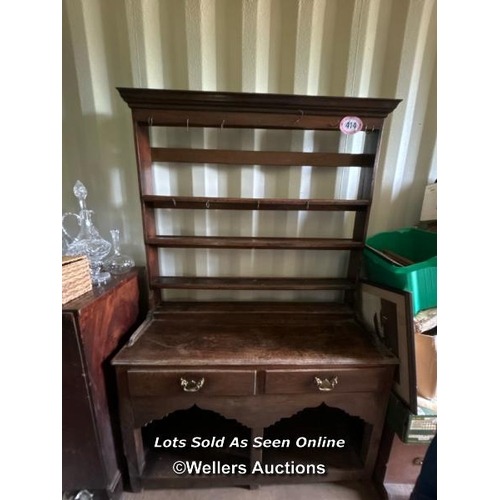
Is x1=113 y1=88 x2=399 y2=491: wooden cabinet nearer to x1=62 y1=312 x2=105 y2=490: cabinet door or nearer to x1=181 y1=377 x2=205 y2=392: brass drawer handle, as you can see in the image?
x1=181 y1=377 x2=205 y2=392: brass drawer handle

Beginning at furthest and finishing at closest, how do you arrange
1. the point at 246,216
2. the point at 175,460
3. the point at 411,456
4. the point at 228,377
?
the point at 246,216 → the point at 175,460 → the point at 411,456 → the point at 228,377

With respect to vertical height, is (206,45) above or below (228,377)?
above

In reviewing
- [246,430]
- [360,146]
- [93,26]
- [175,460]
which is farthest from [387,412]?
[93,26]

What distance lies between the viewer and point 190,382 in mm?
886

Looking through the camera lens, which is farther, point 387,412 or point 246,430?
point 246,430

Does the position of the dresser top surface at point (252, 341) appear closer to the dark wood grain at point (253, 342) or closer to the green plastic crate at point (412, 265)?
the dark wood grain at point (253, 342)

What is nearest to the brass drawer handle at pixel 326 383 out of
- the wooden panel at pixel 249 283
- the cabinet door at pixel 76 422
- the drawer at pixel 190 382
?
the drawer at pixel 190 382

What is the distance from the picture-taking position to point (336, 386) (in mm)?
922

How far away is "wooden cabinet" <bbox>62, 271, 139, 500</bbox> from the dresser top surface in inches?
3.8

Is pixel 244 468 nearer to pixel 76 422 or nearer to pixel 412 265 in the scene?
pixel 76 422

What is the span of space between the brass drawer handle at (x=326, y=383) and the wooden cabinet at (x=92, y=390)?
85cm

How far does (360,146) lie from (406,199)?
1.32 ft

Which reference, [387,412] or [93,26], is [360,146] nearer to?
[387,412]

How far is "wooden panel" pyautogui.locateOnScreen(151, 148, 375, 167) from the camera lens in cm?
108
